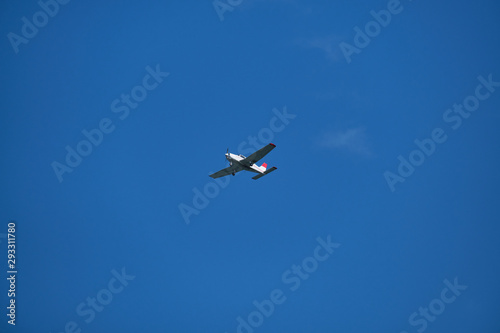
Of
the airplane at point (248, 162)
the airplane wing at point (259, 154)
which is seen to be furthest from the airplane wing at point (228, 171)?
the airplane wing at point (259, 154)

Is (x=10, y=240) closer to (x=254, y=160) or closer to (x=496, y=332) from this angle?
(x=254, y=160)

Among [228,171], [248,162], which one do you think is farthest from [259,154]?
[228,171]

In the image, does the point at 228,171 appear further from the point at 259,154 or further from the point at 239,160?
the point at 259,154

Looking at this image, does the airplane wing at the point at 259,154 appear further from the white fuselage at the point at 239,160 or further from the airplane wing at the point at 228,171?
the airplane wing at the point at 228,171

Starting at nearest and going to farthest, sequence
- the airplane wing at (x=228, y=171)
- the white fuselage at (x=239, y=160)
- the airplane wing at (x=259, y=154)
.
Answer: the airplane wing at (x=259, y=154), the white fuselage at (x=239, y=160), the airplane wing at (x=228, y=171)

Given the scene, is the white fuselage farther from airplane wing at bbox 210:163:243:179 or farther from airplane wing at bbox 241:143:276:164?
airplane wing at bbox 210:163:243:179

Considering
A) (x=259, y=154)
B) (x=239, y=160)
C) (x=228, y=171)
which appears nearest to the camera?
(x=259, y=154)

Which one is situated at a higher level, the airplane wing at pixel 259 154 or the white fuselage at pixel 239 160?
the white fuselage at pixel 239 160

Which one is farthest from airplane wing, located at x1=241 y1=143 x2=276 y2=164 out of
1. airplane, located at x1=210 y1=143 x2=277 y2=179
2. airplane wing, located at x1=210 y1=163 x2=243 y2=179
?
airplane wing, located at x1=210 y1=163 x2=243 y2=179

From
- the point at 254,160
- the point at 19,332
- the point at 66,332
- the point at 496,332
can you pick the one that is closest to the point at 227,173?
the point at 254,160

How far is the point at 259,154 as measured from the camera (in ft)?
240

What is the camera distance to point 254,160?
74.8m

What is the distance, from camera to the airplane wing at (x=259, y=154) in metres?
71.4

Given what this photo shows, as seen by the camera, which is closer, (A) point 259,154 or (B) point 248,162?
(A) point 259,154
